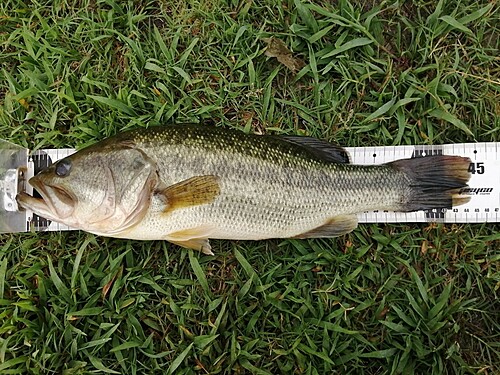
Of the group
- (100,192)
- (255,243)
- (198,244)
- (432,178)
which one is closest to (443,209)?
(432,178)

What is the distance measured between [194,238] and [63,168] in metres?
1.05

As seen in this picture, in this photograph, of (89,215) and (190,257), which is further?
(190,257)

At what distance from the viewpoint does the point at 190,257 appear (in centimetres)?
379

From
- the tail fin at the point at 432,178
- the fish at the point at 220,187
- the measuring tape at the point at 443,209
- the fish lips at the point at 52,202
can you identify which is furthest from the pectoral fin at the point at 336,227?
the fish lips at the point at 52,202

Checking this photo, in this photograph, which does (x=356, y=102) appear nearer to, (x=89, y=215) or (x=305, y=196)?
(x=305, y=196)

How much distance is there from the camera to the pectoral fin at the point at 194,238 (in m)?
3.51

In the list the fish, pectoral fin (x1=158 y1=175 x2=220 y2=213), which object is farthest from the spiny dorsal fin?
pectoral fin (x1=158 y1=175 x2=220 y2=213)

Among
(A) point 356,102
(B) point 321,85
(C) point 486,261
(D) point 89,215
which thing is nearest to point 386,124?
(A) point 356,102

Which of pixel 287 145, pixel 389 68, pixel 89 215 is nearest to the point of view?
pixel 89 215

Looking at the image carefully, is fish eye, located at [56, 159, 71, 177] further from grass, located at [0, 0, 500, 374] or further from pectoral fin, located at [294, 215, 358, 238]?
pectoral fin, located at [294, 215, 358, 238]

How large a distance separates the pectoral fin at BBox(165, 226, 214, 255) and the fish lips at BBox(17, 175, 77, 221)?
716 millimetres

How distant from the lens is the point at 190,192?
11.1 ft

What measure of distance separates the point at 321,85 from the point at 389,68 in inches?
22.2

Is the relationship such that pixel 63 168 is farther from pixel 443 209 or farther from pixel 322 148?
pixel 443 209
